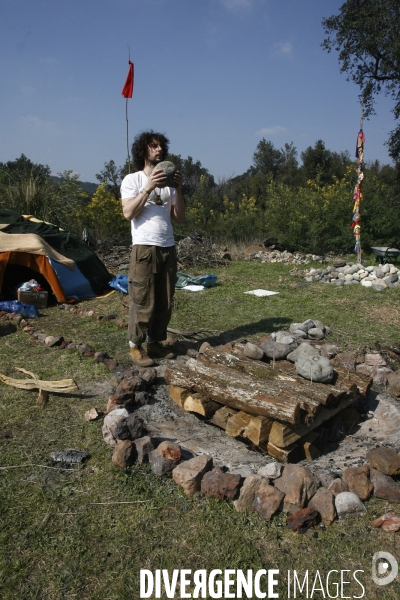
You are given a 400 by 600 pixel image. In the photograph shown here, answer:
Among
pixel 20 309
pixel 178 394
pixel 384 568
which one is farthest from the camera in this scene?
pixel 20 309

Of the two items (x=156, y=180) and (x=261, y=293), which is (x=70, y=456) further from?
(x=261, y=293)

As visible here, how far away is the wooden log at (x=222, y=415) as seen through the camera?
345 cm

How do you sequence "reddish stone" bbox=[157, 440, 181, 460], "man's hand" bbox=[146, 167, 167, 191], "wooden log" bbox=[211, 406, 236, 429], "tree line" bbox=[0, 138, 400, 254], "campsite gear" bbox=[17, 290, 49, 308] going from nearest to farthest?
"reddish stone" bbox=[157, 440, 181, 460]
"wooden log" bbox=[211, 406, 236, 429]
"man's hand" bbox=[146, 167, 167, 191]
"campsite gear" bbox=[17, 290, 49, 308]
"tree line" bbox=[0, 138, 400, 254]

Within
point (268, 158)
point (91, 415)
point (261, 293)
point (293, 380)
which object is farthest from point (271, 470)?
point (268, 158)

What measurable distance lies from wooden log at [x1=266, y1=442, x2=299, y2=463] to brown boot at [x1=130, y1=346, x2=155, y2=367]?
1.80 meters

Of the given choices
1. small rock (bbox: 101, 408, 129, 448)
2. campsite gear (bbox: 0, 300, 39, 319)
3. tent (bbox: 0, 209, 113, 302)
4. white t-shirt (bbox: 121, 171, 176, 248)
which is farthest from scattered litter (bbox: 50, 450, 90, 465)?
tent (bbox: 0, 209, 113, 302)

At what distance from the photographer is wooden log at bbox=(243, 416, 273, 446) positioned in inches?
121

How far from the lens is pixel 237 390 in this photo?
3379mm

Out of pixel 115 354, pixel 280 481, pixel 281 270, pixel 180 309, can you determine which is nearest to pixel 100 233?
pixel 281 270

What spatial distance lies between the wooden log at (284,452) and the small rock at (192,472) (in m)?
0.44

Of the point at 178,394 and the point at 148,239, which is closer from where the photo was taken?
the point at 178,394

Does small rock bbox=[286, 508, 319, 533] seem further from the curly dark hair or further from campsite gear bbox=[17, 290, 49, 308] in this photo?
campsite gear bbox=[17, 290, 49, 308]

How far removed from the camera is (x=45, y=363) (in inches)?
188

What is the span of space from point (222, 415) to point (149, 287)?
1527mm
